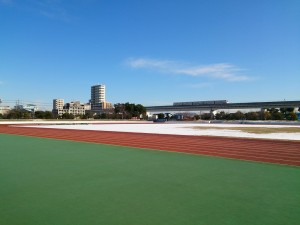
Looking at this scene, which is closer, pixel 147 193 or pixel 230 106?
pixel 147 193

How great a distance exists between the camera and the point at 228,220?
13.9 feet

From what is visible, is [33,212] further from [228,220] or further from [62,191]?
[228,220]

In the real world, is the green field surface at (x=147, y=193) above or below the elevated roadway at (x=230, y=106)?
below

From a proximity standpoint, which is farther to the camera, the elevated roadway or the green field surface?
the elevated roadway

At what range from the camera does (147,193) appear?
5707 millimetres

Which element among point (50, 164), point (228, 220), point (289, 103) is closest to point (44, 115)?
point (289, 103)

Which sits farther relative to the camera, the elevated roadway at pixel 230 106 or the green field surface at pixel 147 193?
the elevated roadway at pixel 230 106

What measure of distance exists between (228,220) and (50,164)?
6.38 meters

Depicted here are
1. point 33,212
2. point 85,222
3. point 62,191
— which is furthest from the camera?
point 62,191

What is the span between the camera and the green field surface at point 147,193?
14.2ft

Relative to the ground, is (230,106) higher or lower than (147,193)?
higher

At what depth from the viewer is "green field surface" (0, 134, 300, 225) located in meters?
4.34

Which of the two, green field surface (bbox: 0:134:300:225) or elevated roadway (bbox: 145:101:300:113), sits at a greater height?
elevated roadway (bbox: 145:101:300:113)

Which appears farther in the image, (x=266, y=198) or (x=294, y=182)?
(x=294, y=182)
